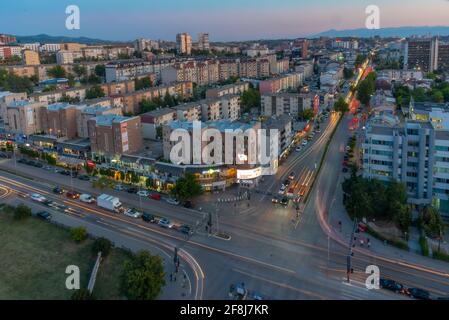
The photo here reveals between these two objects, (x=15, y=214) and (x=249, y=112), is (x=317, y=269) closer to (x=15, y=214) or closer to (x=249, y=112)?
(x=15, y=214)

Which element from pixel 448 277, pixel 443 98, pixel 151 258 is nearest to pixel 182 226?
pixel 151 258

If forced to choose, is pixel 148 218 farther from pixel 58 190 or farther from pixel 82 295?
pixel 58 190

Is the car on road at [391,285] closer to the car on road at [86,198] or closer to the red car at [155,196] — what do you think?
the red car at [155,196]

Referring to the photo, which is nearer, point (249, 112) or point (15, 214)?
point (15, 214)

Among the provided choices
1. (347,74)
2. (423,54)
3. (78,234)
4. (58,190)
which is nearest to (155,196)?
(78,234)

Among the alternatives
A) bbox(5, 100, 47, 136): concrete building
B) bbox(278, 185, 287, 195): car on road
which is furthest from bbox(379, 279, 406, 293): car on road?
bbox(5, 100, 47, 136): concrete building
